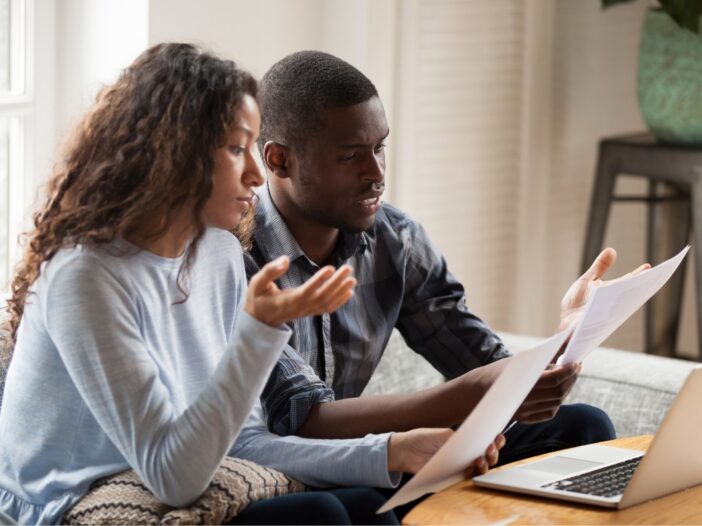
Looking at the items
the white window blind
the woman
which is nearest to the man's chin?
the woman

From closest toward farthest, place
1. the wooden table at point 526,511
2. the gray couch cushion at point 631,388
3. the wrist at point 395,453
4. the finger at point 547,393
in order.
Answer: the wooden table at point 526,511 < the wrist at point 395,453 < the finger at point 547,393 < the gray couch cushion at point 631,388

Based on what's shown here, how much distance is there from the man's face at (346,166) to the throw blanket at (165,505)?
1.61 ft

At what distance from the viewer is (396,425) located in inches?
65.9

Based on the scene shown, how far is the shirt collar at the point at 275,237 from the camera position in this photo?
1821 mm

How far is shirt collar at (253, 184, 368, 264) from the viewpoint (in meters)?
1.82

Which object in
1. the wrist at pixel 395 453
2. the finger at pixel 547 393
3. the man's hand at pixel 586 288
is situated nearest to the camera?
the wrist at pixel 395 453

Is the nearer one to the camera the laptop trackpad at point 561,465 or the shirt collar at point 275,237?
the laptop trackpad at point 561,465

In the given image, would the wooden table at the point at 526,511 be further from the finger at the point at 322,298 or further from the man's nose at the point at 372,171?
the man's nose at the point at 372,171

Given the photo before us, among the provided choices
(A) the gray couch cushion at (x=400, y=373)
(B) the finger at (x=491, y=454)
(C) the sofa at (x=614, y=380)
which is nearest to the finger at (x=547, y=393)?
(B) the finger at (x=491, y=454)

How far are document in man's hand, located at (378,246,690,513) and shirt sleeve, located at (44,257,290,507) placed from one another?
0.20 metres

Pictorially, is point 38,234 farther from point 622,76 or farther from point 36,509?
point 622,76

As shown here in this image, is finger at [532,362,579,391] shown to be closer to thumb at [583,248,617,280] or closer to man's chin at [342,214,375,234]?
thumb at [583,248,617,280]

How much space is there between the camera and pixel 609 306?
1497 millimetres

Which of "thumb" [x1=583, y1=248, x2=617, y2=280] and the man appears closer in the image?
the man
